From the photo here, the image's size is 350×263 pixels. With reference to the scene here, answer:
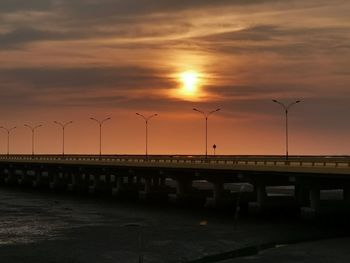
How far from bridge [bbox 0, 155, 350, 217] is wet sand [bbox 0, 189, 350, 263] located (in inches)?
168

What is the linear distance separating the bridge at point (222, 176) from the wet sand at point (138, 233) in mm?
4280

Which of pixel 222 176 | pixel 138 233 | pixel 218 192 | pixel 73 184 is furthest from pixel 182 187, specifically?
pixel 73 184

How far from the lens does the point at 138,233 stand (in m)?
54.4

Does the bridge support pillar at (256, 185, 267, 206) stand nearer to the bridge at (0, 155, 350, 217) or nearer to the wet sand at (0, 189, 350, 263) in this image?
the bridge at (0, 155, 350, 217)

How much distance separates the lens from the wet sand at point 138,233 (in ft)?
139

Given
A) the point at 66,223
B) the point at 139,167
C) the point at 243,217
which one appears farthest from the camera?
the point at 139,167

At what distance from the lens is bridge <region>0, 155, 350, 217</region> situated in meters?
64.8

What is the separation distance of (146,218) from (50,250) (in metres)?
24.8

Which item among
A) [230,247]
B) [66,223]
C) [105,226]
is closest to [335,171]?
[230,247]

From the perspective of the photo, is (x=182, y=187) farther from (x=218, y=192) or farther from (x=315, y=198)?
(x=315, y=198)

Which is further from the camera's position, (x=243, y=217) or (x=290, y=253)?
(x=243, y=217)

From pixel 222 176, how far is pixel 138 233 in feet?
102

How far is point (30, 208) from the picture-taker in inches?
3361

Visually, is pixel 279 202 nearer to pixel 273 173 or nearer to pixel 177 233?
pixel 273 173
